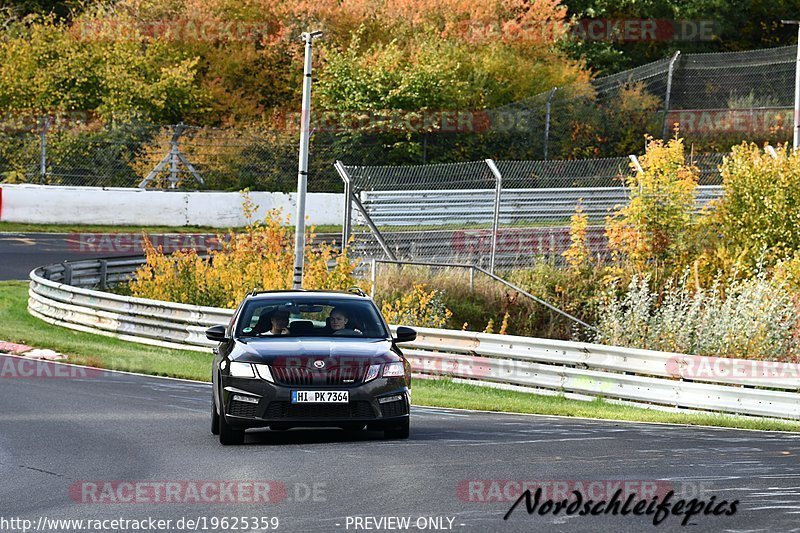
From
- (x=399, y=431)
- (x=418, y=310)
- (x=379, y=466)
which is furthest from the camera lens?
(x=418, y=310)

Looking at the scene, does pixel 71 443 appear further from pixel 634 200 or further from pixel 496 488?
pixel 634 200

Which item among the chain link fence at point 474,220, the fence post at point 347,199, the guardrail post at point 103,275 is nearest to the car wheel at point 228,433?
the fence post at point 347,199

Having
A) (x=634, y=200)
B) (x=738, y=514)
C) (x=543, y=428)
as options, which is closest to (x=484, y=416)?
(x=543, y=428)

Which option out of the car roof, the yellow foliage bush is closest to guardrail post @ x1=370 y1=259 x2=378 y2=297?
the yellow foliage bush

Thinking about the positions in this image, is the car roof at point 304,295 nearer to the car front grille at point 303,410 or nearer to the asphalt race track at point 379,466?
the asphalt race track at point 379,466

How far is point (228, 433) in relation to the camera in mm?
13797

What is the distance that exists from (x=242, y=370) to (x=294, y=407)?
0.67 meters

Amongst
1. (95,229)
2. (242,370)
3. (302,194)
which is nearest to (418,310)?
(302,194)

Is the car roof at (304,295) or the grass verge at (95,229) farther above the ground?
the car roof at (304,295)

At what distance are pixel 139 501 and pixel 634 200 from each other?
19.9m

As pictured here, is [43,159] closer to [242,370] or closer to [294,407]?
[242,370]

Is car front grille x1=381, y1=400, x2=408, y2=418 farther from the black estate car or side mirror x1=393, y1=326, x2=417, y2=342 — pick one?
side mirror x1=393, y1=326, x2=417, y2=342

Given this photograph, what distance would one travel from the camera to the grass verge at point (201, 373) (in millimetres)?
17250

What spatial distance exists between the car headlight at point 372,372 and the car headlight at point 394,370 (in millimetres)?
74
